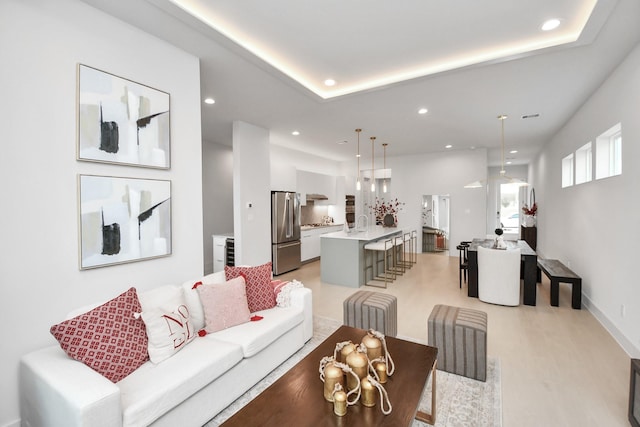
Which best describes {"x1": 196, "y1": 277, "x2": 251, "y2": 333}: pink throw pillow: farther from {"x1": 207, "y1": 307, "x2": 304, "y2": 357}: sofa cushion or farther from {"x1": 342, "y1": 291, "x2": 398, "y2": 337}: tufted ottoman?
{"x1": 342, "y1": 291, "x2": 398, "y2": 337}: tufted ottoman

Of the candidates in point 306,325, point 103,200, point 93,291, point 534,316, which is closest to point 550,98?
point 534,316

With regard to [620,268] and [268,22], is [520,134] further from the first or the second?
[268,22]

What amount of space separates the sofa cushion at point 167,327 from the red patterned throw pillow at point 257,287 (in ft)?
1.91

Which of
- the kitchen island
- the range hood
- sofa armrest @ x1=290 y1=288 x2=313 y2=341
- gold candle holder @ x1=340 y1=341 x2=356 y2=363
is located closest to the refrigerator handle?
the kitchen island

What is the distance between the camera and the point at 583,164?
4672mm

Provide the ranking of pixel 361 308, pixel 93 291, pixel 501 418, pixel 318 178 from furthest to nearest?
1. pixel 318 178
2. pixel 361 308
3. pixel 93 291
4. pixel 501 418

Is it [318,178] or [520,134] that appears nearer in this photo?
[520,134]

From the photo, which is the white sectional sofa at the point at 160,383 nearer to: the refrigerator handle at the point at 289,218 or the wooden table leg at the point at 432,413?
the wooden table leg at the point at 432,413

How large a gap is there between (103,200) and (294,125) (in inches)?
150

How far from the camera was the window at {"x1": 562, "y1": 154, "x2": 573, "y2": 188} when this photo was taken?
5.22 metres

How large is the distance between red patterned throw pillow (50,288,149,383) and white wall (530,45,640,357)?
429 centimetres

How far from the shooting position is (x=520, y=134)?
6367mm

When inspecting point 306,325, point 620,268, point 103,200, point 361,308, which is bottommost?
point 306,325

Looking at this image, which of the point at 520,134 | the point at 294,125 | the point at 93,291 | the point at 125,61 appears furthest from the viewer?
the point at 520,134
